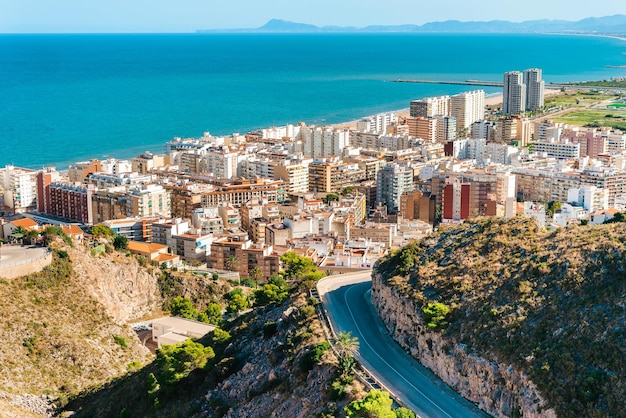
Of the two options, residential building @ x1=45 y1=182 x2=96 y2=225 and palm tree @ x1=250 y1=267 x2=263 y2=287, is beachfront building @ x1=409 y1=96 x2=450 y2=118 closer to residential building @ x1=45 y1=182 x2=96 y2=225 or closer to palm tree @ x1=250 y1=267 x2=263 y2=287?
residential building @ x1=45 y1=182 x2=96 y2=225

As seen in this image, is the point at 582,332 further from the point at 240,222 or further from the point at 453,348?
the point at 240,222

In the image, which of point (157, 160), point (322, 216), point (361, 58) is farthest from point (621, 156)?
point (361, 58)

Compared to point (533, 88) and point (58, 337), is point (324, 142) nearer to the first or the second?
point (533, 88)

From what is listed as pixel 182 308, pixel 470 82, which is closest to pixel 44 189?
pixel 182 308

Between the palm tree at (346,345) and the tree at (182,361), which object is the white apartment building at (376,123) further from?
the palm tree at (346,345)

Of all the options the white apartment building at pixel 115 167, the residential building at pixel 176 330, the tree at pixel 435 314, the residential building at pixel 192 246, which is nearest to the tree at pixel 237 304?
the residential building at pixel 176 330

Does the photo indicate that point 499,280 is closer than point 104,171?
Yes

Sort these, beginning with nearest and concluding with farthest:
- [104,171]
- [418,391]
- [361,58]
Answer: [418,391] → [104,171] → [361,58]
